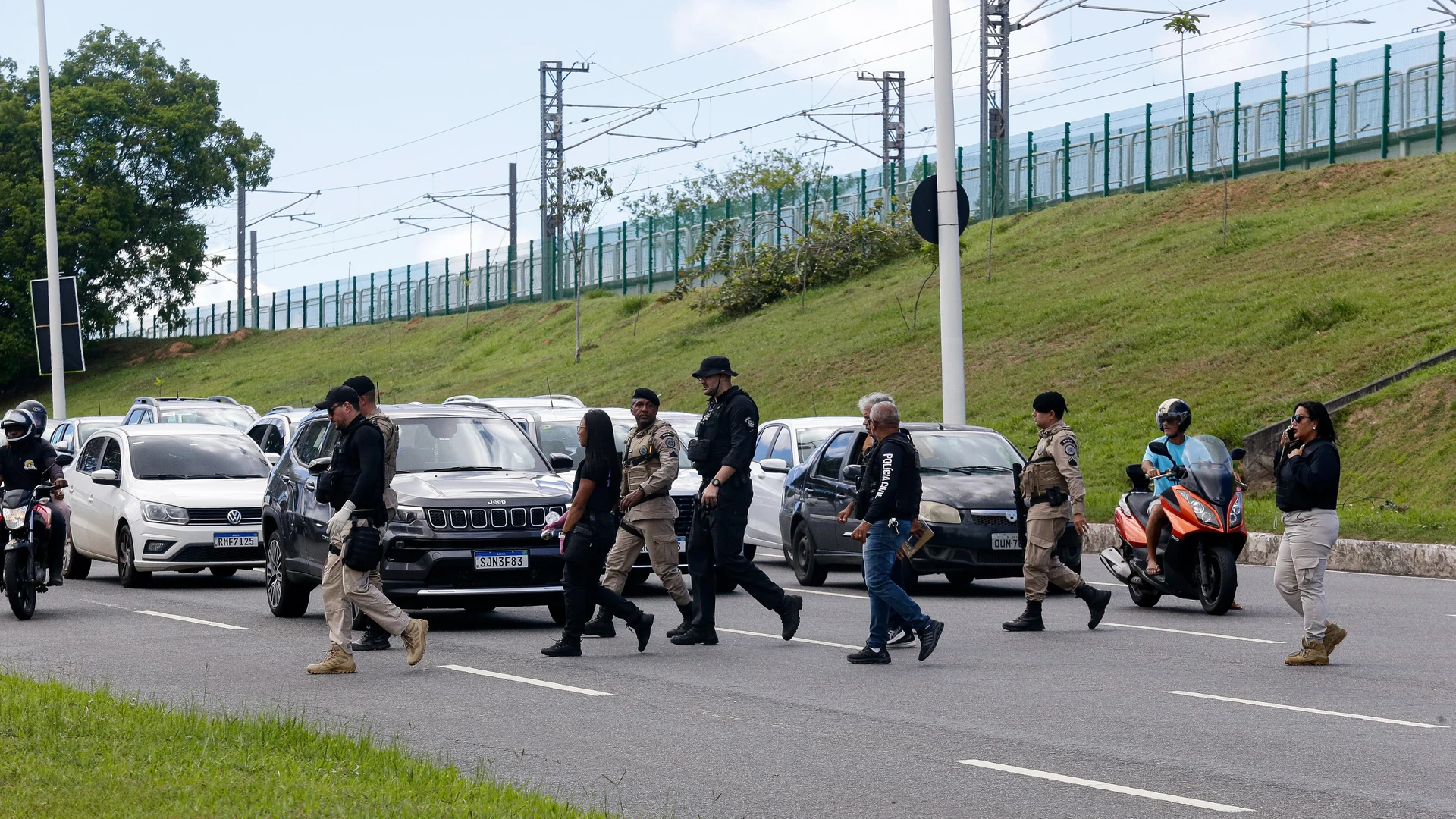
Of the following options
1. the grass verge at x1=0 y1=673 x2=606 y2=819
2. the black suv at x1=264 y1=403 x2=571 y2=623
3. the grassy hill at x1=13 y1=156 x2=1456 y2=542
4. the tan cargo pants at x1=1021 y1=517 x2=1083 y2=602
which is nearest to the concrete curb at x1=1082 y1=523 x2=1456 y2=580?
the grassy hill at x1=13 y1=156 x2=1456 y2=542

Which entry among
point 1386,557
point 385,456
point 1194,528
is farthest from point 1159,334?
point 385,456

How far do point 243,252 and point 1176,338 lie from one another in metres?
54.8

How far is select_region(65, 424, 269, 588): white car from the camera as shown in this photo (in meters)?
17.5

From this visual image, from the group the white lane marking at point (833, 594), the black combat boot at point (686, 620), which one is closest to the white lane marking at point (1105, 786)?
the black combat boot at point (686, 620)

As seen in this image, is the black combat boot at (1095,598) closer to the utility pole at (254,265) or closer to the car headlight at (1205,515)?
the car headlight at (1205,515)

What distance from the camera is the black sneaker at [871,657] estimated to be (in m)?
11.4

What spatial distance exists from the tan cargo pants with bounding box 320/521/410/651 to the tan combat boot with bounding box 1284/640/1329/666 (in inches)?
215

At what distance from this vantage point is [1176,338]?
30234 mm

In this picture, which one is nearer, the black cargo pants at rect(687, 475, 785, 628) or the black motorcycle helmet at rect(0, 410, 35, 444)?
the black cargo pants at rect(687, 475, 785, 628)

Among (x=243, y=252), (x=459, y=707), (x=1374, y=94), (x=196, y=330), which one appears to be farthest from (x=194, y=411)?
(x=196, y=330)

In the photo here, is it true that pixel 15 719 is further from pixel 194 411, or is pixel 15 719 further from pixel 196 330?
pixel 196 330

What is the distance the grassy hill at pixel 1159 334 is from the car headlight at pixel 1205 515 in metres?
5.09

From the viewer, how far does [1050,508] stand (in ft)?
43.2

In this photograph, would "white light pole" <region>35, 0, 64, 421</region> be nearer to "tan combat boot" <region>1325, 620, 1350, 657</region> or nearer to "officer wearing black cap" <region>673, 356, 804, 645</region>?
"officer wearing black cap" <region>673, 356, 804, 645</region>
